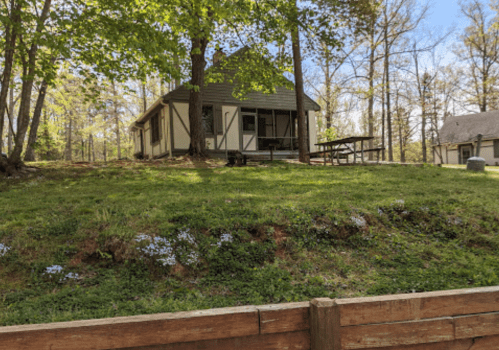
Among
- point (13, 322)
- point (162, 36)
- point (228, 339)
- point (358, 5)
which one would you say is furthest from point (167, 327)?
point (358, 5)

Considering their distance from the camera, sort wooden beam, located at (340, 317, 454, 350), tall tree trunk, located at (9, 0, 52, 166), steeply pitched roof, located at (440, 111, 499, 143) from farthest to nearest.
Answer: steeply pitched roof, located at (440, 111, 499, 143), tall tree trunk, located at (9, 0, 52, 166), wooden beam, located at (340, 317, 454, 350)

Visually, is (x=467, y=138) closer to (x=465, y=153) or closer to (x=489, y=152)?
(x=465, y=153)

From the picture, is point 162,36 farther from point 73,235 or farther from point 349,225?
point 349,225

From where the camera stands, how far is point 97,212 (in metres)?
5.21

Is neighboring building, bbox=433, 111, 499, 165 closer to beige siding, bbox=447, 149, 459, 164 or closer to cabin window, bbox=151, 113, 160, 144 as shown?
beige siding, bbox=447, 149, 459, 164

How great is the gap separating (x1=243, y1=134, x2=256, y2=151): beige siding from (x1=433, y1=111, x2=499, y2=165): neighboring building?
2176 cm

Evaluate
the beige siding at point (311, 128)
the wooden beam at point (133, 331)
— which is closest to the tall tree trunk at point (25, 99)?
the wooden beam at point (133, 331)

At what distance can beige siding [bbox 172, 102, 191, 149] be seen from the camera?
A: 16.8 m

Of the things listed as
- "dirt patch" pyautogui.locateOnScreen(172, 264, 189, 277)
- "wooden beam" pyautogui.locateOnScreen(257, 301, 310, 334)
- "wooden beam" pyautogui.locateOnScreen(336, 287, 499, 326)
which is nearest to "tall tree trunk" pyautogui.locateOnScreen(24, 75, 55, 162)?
"dirt patch" pyautogui.locateOnScreen(172, 264, 189, 277)

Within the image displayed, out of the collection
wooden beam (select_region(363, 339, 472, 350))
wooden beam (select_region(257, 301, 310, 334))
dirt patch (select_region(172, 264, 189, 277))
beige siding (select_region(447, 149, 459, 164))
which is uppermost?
beige siding (select_region(447, 149, 459, 164))

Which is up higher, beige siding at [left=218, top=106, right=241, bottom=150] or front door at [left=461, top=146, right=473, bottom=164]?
beige siding at [left=218, top=106, right=241, bottom=150]

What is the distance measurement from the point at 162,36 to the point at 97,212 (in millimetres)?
5135

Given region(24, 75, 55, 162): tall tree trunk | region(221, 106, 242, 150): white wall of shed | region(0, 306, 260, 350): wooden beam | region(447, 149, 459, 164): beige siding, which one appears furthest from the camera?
region(447, 149, 459, 164): beige siding

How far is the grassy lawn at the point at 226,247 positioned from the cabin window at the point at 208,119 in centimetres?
1070
